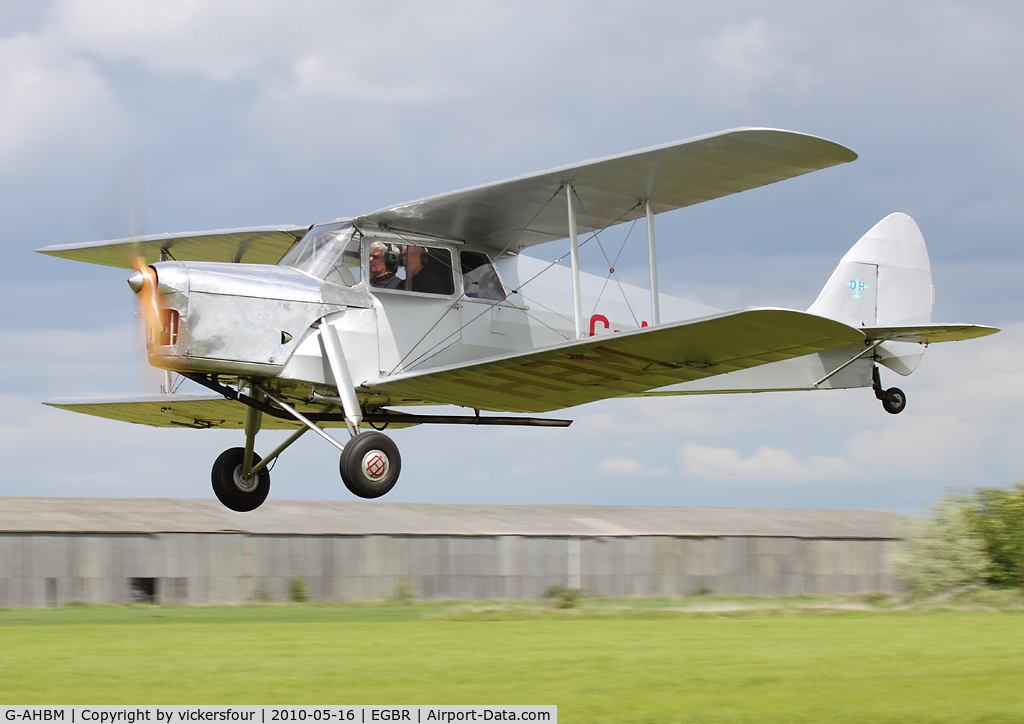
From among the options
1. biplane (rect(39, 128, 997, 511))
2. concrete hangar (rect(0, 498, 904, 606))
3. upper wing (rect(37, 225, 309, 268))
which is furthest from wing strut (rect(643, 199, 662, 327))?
concrete hangar (rect(0, 498, 904, 606))

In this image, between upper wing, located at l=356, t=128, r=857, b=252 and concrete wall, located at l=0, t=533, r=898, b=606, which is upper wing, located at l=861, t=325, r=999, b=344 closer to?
upper wing, located at l=356, t=128, r=857, b=252

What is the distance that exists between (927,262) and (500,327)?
8.99 m

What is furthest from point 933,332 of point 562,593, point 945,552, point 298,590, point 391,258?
point 298,590

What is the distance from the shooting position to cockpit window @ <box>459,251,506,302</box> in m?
12.8

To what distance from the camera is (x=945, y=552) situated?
2581cm

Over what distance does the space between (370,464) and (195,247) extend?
18.6 ft

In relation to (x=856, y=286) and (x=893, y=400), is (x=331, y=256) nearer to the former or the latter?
(x=893, y=400)

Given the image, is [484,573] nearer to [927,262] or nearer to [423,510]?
[423,510]

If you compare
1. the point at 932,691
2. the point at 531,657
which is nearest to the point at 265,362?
the point at 531,657

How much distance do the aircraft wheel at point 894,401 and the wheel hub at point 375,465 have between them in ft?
27.8

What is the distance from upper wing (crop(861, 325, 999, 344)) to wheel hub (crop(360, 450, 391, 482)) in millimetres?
7378

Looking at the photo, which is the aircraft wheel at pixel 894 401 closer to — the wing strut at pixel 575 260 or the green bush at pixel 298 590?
the wing strut at pixel 575 260

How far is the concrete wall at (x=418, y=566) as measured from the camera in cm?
2795

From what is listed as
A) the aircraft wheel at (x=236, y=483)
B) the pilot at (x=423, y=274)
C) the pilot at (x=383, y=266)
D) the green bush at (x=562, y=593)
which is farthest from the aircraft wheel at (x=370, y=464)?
the green bush at (x=562, y=593)
